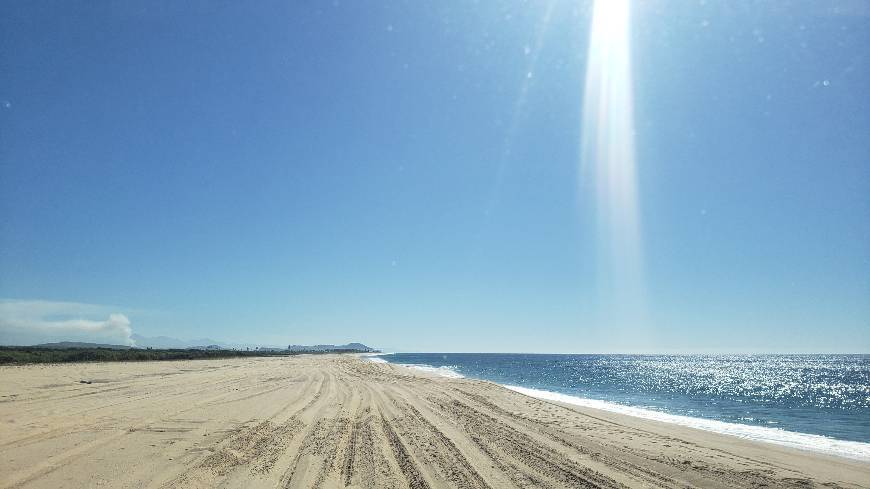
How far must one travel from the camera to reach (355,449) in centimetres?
918

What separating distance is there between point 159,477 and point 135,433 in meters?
3.92

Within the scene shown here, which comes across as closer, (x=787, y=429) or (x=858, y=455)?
(x=858, y=455)

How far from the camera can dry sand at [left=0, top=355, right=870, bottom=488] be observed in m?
7.34

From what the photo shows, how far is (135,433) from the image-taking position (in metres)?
9.94

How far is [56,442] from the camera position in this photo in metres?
8.93

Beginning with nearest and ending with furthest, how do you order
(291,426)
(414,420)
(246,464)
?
(246,464) → (291,426) → (414,420)

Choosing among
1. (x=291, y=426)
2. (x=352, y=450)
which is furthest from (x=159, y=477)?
(x=291, y=426)

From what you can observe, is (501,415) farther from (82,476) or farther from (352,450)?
(82,476)

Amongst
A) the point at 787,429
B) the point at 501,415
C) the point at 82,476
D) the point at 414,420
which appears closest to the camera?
the point at 82,476

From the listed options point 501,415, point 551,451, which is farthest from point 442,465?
point 501,415

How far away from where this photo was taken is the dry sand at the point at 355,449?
24.1ft

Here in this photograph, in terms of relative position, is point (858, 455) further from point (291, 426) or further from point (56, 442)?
point (56, 442)

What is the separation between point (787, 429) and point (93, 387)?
3031 cm

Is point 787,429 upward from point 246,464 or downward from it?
downward
